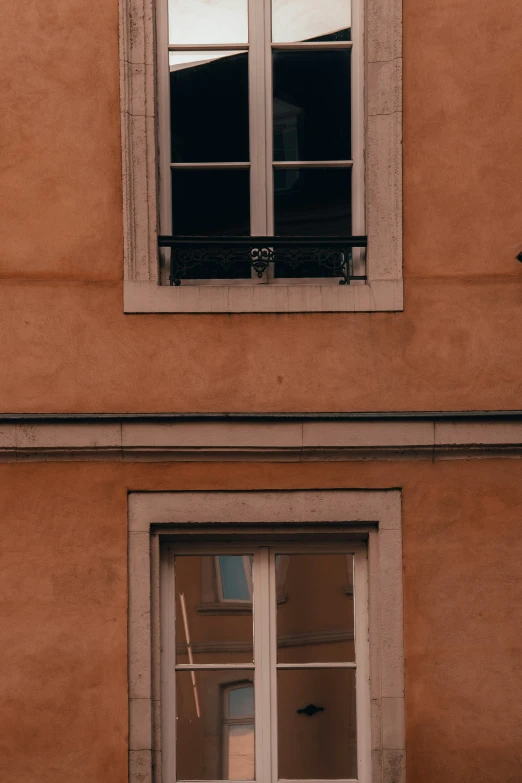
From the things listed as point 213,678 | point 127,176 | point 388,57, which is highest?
point 388,57

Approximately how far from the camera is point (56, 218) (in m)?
7.30

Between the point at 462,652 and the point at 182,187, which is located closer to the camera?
the point at 462,652

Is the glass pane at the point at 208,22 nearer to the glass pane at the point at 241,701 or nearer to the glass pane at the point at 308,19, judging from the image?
the glass pane at the point at 308,19

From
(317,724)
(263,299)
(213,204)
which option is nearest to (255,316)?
(263,299)

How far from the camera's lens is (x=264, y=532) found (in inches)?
285

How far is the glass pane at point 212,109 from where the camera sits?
7.58 m

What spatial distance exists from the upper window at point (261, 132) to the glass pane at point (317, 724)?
2161 millimetres

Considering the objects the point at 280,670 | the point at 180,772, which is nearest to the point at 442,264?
the point at 280,670

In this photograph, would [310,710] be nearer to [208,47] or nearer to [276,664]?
[276,664]

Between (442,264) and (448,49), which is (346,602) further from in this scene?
(448,49)

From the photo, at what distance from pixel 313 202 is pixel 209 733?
2939 millimetres

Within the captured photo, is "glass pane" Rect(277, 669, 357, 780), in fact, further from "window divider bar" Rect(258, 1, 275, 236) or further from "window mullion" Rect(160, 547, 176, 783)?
"window divider bar" Rect(258, 1, 275, 236)

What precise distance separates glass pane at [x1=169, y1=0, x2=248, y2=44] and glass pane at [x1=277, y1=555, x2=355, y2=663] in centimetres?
291

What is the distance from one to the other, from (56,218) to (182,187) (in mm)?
741
